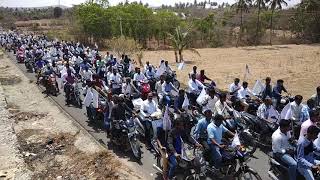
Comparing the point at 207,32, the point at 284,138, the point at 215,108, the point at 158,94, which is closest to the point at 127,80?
the point at 158,94

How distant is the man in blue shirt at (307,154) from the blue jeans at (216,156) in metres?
1.82

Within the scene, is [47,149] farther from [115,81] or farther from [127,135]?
[115,81]

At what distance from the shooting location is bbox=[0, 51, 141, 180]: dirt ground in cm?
1135

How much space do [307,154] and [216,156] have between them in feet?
6.58

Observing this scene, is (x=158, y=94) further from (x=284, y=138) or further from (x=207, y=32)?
(x=207, y=32)

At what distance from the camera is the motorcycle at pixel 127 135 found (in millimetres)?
11688

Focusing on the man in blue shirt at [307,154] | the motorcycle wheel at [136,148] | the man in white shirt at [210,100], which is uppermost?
the man in white shirt at [210,100]

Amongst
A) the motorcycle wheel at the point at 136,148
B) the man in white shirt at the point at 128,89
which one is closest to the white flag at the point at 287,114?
the motorcycle wheel at the point at 136,148

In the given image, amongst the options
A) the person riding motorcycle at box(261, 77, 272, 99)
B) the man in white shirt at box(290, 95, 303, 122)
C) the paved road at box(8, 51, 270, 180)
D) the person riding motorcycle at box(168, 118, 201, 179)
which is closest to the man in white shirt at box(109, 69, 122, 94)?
the paved road at box(8, 51, 270, 180)

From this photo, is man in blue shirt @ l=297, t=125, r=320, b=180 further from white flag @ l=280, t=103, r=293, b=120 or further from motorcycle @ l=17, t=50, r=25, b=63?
motorcycle @ l=17, t=50, r=25, b=63

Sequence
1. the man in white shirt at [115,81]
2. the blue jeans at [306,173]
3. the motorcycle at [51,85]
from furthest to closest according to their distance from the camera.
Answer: the motorcycle at [51,85] < the man in white shirt at [115,81] < the blue jeans at [306,173]

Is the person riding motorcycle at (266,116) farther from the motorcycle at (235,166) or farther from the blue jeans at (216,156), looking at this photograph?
the blue jeans at (216,156)

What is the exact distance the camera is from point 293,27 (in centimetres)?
5366

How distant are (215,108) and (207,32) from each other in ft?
139
